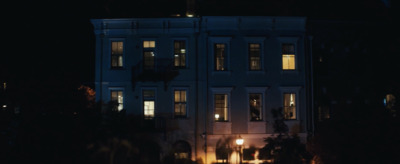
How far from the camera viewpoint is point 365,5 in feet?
82.0

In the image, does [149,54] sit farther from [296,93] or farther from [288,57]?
[296,93]

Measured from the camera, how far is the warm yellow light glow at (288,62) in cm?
2233

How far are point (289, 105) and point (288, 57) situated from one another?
299cm

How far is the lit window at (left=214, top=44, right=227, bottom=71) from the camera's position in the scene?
22016 mm

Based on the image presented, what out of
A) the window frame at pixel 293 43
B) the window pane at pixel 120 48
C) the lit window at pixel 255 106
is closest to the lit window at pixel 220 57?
the lit window at pixel 255 106

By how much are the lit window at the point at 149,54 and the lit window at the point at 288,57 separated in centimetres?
805

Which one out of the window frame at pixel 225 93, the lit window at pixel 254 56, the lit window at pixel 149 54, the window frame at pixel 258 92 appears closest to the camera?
the window frame at pixel 225 93

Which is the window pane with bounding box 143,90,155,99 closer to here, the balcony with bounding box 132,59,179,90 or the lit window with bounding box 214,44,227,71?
the balcony with bounding box 132,59,179,90

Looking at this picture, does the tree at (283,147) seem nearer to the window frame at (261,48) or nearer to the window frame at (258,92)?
the window frame at (258,92)

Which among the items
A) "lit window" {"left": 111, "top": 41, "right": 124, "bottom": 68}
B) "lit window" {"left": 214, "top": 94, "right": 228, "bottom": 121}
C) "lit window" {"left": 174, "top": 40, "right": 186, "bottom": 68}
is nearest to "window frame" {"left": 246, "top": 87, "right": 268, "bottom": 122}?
"lit window" {"left": 214, "top": 94, "right": 228, "bottom": 121}

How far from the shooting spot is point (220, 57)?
22.0m

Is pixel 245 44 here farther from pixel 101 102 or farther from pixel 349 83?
pixel 101 102

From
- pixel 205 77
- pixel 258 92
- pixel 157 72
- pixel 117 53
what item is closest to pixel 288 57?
pixel 258 92

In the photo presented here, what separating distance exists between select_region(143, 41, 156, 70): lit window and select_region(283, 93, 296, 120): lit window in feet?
27.7
